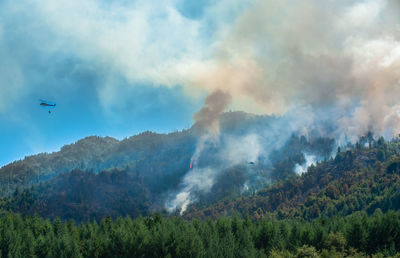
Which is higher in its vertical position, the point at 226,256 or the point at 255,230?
the point at 255,230

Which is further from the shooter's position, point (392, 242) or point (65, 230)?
point (65, 230)

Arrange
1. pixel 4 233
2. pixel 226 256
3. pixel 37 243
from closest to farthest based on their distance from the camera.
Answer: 1. pixel 226 256
2. pixel 37 243
3. pixel 4 233

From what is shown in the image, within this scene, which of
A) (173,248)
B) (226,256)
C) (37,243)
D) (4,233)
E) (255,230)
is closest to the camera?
(226,256)

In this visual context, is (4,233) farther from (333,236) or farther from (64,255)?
(333,236)

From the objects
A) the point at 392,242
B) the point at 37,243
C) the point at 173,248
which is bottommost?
the point at 392,242

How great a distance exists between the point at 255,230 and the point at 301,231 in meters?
21.6

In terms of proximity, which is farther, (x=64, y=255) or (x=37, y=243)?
(x=37, y=243)

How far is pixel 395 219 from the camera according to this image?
602ft

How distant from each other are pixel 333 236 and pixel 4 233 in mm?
137794

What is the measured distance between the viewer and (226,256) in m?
142

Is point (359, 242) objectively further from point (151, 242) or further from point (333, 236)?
point (151, 242)

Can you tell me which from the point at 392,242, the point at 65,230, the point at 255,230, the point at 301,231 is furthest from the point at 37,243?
the point at 392,242

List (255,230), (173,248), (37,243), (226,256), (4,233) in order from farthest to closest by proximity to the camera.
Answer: (255,230)
(4,233)
(37,243)
(173,248)
(226,256)

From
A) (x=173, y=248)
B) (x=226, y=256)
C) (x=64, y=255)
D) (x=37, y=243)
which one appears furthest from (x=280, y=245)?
(x=37, y=243)
